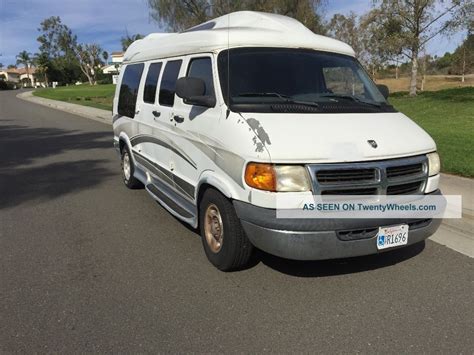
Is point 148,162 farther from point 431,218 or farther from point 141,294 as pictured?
point 431,218

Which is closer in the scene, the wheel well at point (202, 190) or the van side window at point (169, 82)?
the wheel well at point (202, 190)

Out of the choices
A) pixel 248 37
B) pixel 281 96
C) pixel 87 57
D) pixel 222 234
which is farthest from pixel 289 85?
pixel 87 57

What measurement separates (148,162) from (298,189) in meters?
3.06

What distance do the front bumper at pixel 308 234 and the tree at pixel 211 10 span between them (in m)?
25.3

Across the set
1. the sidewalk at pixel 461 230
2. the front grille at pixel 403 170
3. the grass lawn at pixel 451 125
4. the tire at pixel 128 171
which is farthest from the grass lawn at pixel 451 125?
the tire at pixel 128 171

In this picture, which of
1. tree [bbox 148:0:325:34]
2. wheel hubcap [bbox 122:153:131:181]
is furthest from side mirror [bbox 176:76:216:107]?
tree [bbox 148:0:325:34]

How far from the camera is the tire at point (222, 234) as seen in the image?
3.91m

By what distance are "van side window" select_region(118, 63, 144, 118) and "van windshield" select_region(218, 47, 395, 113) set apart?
243 cm

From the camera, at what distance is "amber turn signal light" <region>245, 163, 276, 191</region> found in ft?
11.6

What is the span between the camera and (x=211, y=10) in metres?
30.5

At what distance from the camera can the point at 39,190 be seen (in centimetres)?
739

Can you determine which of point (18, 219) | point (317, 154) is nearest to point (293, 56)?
point (317, 154)

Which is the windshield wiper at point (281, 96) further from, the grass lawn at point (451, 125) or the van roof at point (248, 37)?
the grass lawn at point (451, 125)

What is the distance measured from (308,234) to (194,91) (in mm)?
1727
